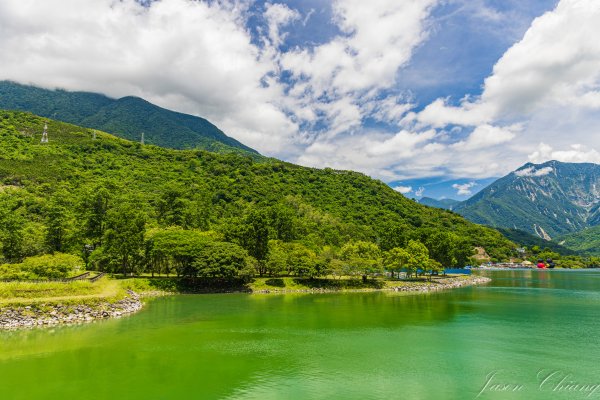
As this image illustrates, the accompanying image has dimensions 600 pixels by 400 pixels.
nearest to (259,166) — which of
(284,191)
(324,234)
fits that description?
(284,191)

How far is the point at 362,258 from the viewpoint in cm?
6662

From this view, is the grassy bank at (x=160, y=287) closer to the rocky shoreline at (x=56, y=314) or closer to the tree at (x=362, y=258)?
the rocky shoreline at (x=56, y=314)

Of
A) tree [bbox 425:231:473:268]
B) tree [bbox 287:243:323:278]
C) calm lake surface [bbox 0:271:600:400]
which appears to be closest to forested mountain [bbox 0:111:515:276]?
tree [bbox 425:231:473:268]

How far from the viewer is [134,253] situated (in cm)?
5603

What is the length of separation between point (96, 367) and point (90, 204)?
4850 centimetres

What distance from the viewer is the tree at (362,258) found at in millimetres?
64188

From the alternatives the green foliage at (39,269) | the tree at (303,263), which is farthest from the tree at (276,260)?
the green foliage at (39,269)

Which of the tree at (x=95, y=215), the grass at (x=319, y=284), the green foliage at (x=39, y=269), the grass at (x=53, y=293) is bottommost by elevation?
the grass at (x=319, y=284)

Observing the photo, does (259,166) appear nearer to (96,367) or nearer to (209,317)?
(209,317)

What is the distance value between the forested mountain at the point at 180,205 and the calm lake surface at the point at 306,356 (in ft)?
81.9

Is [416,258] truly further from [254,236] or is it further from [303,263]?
[254,236]

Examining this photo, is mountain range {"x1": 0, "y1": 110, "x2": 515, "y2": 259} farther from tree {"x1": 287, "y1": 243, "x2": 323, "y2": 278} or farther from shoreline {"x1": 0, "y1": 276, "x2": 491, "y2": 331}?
shoreline {"x1": 0, "y1": 276, "x2": 491, "y2": 331}

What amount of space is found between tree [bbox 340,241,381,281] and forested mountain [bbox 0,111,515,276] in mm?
2327

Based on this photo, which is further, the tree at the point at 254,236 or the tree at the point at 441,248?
the tree at the point at 441,248
